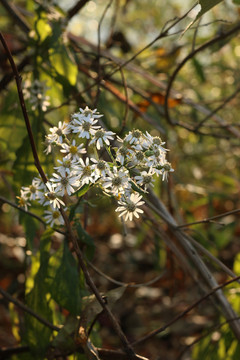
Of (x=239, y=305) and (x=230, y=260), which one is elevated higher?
(x=230, y=260)

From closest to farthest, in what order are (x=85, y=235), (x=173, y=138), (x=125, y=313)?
(x=85, y=235) < (x=125, y=313) < (x=173, y=138)

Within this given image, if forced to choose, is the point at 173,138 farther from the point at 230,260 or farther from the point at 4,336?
the point at 4,336

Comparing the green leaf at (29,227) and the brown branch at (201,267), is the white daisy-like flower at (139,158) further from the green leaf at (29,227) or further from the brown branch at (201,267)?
the green leaf at (29,227)

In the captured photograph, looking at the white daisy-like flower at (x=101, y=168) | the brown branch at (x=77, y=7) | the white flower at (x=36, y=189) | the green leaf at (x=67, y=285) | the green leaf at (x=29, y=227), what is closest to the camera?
the white daisy-like flower at (x=101, y=168)

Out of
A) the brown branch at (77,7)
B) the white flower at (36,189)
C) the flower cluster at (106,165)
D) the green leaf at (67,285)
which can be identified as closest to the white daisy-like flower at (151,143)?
the flower cluster at (106,165)

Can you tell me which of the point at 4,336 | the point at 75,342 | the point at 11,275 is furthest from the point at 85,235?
the point at 11,275

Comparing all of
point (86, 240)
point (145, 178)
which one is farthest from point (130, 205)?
point (86, 240)

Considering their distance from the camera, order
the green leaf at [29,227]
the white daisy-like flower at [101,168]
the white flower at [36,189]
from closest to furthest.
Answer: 1. the white daisy-like flower at [101,168]
2. the white flower at [36,189]
3. the green leaf at [29,227]

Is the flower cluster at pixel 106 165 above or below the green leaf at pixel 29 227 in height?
below
